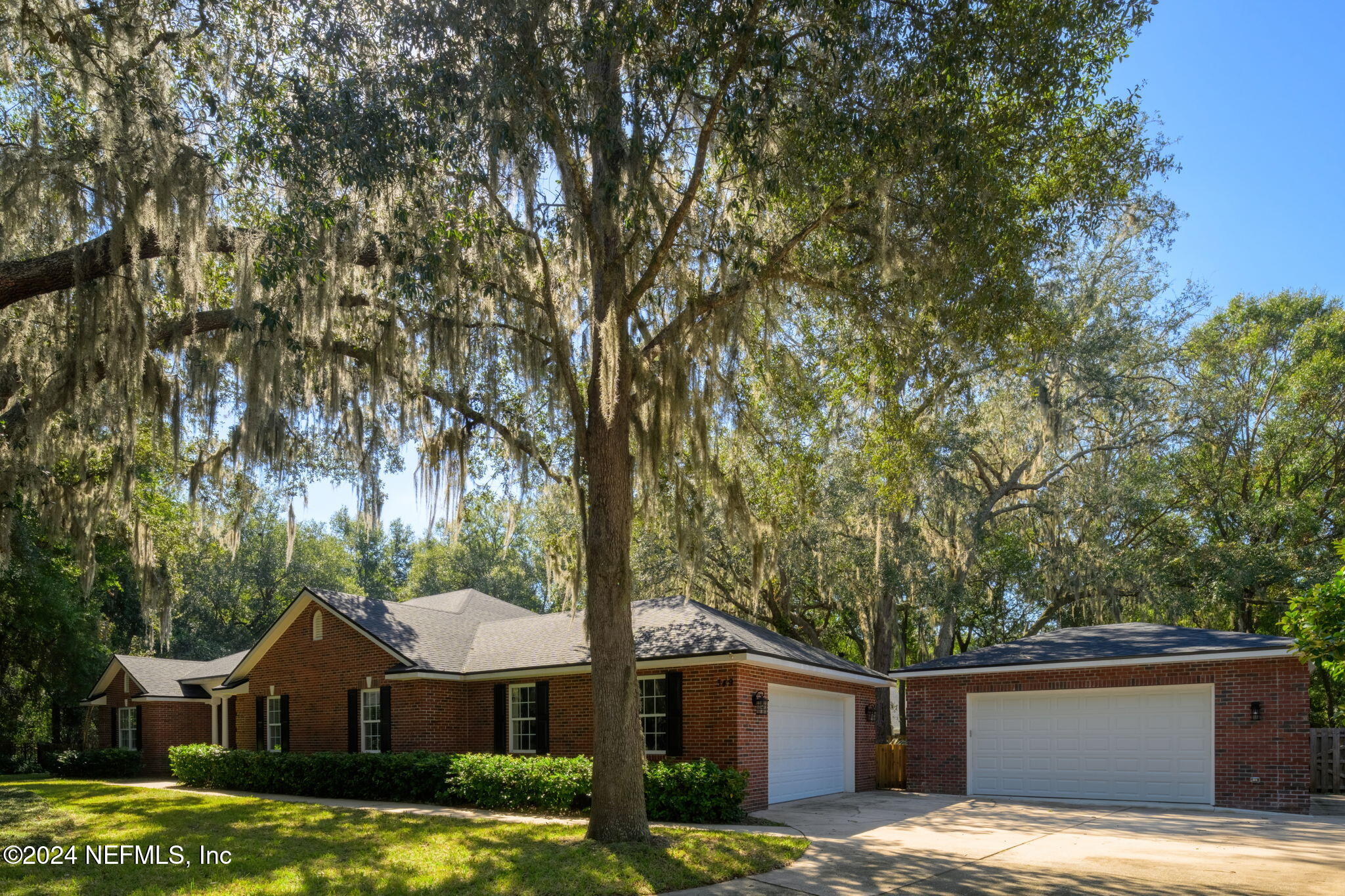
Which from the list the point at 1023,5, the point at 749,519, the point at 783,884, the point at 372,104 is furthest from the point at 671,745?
the point at 1023,5

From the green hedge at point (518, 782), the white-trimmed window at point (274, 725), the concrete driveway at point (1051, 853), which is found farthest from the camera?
the white-trimmed window at point (274, 725)

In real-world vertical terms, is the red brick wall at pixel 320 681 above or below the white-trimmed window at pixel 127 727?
above

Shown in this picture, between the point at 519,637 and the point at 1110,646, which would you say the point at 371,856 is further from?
the point at 1110,646

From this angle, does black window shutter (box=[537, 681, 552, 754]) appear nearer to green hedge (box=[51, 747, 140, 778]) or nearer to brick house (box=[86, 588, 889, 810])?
brick house (box=[86, 588, 889, 810])

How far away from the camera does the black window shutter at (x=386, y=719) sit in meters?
16.1

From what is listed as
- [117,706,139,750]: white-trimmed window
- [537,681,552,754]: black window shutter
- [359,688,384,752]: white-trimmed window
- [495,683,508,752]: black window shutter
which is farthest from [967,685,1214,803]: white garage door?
[117,706,139,750]: white-trimmed window

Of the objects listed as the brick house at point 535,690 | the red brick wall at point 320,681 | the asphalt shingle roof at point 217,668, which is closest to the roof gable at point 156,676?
the asphalt shingle roof at point 217,668

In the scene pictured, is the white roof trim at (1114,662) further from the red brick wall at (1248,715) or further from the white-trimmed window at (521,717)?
the white-trimmed window at (521,717)

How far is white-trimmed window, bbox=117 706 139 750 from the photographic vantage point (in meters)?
23.5

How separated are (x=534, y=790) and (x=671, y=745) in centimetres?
208

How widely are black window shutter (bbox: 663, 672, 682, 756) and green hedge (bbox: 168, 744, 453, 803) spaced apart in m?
3.54

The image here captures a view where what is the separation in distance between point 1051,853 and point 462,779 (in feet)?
27.3

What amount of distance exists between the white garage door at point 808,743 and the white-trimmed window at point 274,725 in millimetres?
10760

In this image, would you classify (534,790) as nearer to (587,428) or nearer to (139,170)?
(587,428)
